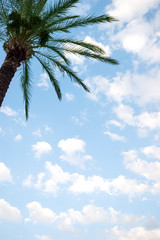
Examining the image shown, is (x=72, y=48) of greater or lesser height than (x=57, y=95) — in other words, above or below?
above

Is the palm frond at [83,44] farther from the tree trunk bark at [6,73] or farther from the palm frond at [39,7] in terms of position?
the tree trunk bark at [6,73]

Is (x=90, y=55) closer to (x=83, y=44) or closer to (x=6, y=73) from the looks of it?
(x=83, y=44)

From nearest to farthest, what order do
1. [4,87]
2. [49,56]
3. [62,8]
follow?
[4,87], [62,8], [49,56]

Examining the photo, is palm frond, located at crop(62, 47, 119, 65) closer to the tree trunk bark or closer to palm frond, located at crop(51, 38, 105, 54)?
palm frond, located at crop(51, 38, 105, 54)

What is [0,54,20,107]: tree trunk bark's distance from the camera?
7.13 m

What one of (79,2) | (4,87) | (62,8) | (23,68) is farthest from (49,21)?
(4,87)

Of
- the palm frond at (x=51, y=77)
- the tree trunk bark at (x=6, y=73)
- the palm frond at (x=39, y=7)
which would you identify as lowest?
the tree trunk bark at (x=6, y=73)

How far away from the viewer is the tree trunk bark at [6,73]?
7132 mm

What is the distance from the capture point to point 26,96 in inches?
418

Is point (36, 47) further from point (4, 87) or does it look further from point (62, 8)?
point (4, 87)

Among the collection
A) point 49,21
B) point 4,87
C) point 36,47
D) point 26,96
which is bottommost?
point 4,87

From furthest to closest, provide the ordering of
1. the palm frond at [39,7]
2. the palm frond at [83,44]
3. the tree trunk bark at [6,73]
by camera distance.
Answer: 1. the palm frond at [83,44]
2. the palm frond at [39,7]
3. the tree trunk bark at [6,73]

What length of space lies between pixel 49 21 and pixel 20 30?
1183 mm

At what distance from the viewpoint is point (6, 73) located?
24.4 feet
